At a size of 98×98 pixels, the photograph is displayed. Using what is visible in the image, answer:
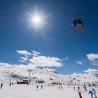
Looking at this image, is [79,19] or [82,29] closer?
[82,29]

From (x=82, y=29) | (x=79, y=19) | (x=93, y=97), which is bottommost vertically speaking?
(x=93, y=97)

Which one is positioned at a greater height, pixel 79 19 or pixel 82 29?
pixel 79 19

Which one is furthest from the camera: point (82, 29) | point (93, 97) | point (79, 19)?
point (93, 97)

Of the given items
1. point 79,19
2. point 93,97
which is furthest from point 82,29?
point 93,97

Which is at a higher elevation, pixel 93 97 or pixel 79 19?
pixel 79 19

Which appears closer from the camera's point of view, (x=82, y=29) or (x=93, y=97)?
(x=82, y=29)

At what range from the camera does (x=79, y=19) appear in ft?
19.0

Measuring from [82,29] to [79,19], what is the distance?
1.73 feet

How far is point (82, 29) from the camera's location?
538cm

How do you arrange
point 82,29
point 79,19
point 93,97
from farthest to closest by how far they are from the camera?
point 93,97, point 79,19, point 82,29

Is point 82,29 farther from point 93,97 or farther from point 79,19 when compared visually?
point 93,97

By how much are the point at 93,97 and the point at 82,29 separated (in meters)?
14.7

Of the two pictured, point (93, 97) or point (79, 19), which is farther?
point (93, 97)
